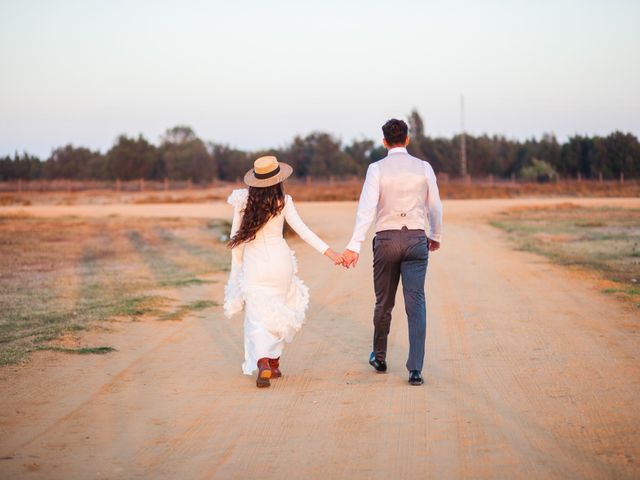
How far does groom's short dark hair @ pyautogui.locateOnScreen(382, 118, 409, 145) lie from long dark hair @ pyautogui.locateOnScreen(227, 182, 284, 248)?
1.08m

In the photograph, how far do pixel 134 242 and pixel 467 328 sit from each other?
1870 cm

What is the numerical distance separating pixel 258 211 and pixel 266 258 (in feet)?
1.46

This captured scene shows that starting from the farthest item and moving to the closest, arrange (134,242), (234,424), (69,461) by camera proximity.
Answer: (134,242) < (234,424) < (69,461)

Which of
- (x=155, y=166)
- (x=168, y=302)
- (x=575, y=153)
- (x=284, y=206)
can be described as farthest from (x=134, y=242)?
(x=155, y=166)

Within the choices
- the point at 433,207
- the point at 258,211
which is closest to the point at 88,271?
the point at 258,211

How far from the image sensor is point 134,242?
27.0 m

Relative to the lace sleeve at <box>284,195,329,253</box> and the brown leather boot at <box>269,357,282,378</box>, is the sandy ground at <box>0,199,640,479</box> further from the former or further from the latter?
the lace sleeve at <box>284,195,329,253</box>

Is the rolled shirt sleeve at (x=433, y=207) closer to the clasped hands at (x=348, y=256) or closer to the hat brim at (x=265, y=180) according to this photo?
the clasped hands at (x=348, y=256)

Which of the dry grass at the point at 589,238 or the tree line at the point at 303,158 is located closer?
the dry grass at the point at 589,238

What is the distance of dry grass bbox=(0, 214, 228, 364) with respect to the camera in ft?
36.3

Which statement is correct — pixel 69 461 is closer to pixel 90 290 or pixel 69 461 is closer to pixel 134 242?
pixel 90 290

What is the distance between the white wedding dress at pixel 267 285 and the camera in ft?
24.6

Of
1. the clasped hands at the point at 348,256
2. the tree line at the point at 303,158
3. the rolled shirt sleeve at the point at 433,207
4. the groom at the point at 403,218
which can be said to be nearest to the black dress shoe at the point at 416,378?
the groom at the point at 403,218

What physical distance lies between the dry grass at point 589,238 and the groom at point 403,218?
538 cm
